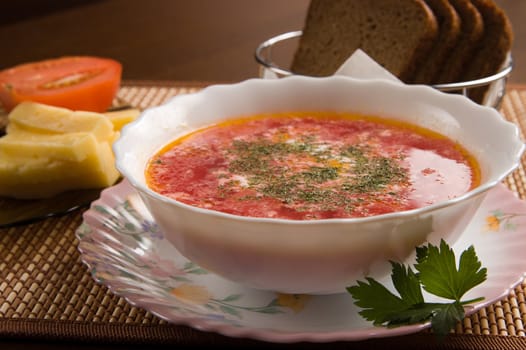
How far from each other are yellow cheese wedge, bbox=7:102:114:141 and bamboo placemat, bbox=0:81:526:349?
32cm

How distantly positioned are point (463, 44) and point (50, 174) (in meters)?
1.28

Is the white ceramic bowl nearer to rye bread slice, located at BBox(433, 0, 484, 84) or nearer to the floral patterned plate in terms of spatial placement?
the floral patterned plate

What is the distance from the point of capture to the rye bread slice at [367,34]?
2346 millimetres

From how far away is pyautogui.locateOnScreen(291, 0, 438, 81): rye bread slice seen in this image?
2.35 m

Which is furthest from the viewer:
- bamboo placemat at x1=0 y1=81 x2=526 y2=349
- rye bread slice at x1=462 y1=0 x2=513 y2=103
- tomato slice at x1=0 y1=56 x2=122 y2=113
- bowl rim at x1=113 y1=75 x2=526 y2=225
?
tomato slice at x1=0 y1=56 x2=122 y2=113

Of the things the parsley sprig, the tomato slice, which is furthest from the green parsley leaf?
the tomato slice

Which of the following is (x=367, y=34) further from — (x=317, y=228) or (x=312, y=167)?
(x=317, y=228)

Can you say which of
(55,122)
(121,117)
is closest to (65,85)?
(121,117)

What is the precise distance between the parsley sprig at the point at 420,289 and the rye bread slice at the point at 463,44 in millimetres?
1126

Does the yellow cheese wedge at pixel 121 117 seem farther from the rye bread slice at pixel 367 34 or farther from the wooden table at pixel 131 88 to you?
the rye bread slice at pixel 367 34

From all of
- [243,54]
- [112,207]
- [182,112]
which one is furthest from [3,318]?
[243,54]

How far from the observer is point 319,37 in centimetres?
267

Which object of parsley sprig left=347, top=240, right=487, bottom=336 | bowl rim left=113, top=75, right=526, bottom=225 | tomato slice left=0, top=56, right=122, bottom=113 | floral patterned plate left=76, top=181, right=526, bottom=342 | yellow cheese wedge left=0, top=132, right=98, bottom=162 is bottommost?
tomato slice left=0, top=56, right=122, bottom=113

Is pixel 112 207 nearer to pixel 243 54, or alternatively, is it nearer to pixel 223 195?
pixel 223 195
